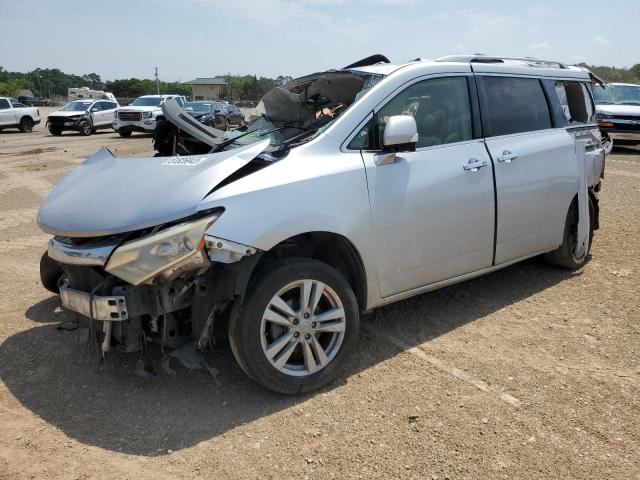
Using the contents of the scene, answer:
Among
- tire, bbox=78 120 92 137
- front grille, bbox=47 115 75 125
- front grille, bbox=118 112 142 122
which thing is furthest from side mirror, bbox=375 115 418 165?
tire, bbox=78 120 92 137

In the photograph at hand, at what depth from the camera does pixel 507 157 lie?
4137mm

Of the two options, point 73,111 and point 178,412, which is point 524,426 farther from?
point 73,111

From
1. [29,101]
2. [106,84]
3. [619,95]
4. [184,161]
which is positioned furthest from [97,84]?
[184,161]

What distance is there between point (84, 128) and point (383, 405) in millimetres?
27110

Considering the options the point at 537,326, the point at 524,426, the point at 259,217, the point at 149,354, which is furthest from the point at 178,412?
the point at 537,326

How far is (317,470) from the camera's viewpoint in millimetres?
2580

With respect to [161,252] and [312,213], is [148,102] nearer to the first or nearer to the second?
[312,213]

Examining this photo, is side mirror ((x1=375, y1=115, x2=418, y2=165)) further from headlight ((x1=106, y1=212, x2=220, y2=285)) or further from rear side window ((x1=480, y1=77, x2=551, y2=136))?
headlight ((x1=106, y1=212, x2=220, y2=285))

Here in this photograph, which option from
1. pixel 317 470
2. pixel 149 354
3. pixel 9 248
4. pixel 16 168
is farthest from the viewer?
pixel 16 168

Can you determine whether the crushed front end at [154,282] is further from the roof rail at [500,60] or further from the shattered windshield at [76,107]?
the shattered windshield at [76,107]

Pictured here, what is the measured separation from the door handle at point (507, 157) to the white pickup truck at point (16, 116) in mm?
28609

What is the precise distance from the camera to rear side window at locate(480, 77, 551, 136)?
4207mm

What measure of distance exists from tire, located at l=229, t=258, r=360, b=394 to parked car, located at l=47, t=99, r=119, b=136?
1037 inches

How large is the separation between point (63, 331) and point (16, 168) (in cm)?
1119
